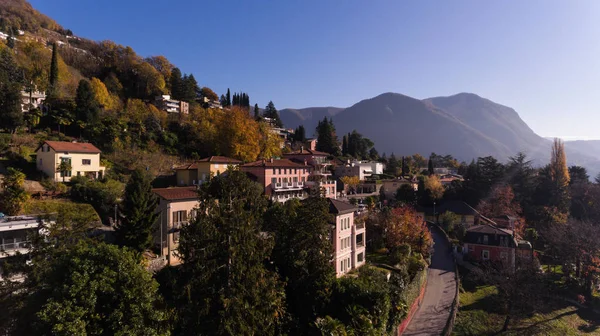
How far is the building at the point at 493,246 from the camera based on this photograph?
1524 inches

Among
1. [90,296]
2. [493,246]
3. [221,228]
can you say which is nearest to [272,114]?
[493,246]

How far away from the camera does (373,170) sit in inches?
3201

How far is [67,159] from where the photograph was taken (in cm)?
3250

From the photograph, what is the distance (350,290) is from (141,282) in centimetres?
1223

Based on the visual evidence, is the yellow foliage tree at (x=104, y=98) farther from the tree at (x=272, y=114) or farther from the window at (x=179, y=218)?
the tree at (x=272, y=114)

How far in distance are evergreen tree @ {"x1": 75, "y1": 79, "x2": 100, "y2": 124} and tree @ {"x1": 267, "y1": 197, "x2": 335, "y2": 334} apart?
122ft

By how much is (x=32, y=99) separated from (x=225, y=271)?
46.9 m

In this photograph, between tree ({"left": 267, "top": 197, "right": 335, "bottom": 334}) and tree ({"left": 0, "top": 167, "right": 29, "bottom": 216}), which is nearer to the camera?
tree ({"left": 267, "top": 197, "right": 335, "bottom": 334})

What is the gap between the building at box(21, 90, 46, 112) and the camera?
141ft

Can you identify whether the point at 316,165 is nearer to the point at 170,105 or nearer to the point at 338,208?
the point at 338,208

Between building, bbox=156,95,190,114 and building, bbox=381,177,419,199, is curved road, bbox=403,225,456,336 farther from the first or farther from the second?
building, bbox=156,95,190,114

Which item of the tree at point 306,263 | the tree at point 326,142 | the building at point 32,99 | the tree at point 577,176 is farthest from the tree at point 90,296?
the tree at point 577,176

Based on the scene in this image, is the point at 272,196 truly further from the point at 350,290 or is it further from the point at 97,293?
the point at 97,293

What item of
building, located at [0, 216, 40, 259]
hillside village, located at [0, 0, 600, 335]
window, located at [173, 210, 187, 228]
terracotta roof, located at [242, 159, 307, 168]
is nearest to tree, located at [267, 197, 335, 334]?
hillside village, located at [0, 0, 600, 335]
